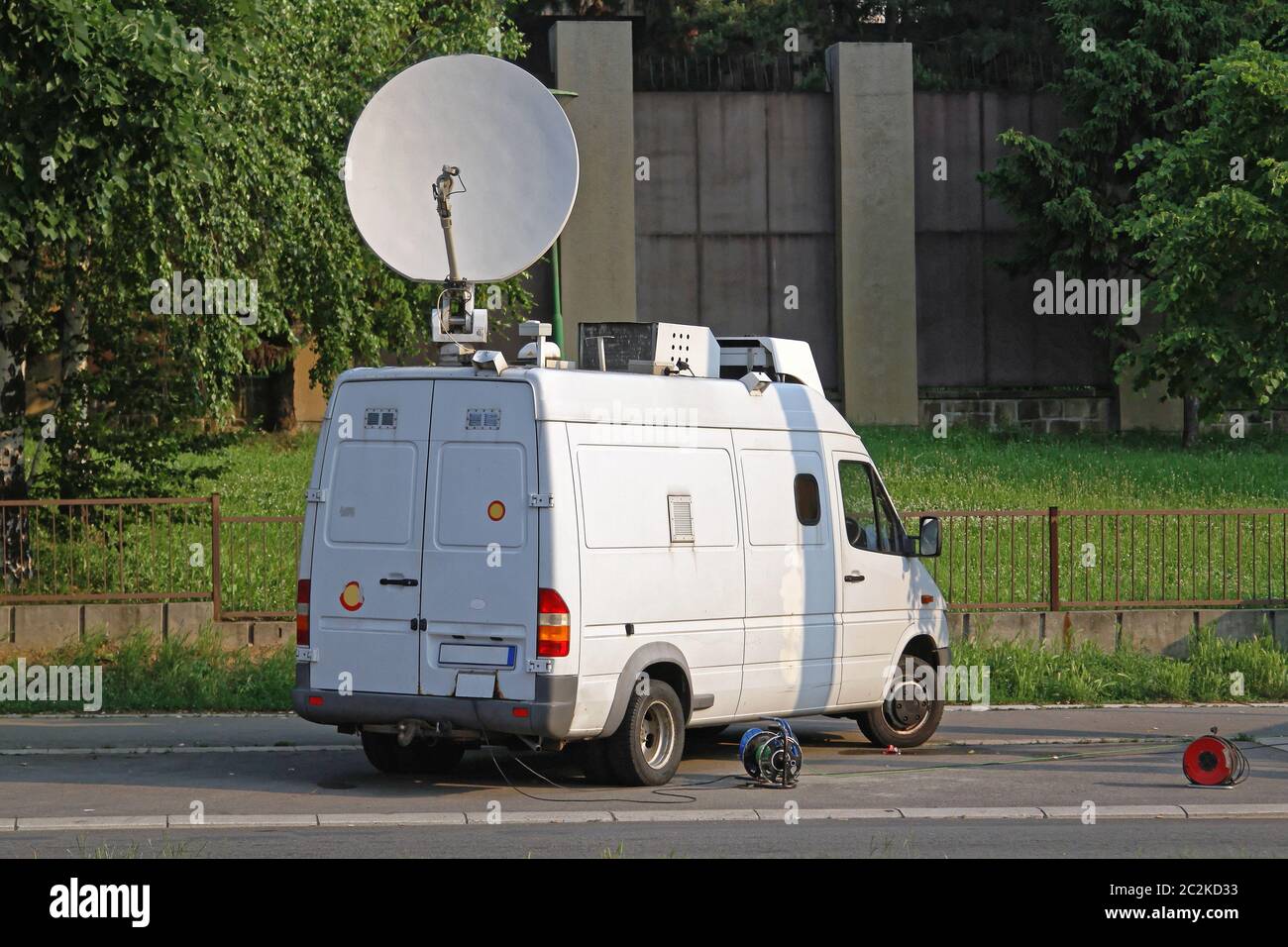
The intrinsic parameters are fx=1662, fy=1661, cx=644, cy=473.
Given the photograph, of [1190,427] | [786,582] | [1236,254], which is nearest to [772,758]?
[786,582]

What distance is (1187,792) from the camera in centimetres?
1039

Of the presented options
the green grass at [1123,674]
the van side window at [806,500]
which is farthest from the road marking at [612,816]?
the green grass at [1123,674]

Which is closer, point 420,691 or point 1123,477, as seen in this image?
point 420,691

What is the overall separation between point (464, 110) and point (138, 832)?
18.2 ft

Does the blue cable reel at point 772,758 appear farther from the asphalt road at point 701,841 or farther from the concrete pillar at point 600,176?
the concrete pillar at point 600,176

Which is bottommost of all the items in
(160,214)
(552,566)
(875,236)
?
(552,566)

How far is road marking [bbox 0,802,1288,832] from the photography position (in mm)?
9000

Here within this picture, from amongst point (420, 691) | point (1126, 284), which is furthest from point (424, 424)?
point (1126, 284)

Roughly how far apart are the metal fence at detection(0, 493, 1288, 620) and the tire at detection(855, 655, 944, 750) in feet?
13.0

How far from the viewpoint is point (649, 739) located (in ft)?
34.1

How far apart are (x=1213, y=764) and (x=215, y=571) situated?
937cm

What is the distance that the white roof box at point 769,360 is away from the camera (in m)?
12.2

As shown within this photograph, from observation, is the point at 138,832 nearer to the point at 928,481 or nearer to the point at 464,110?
the point at 464,110

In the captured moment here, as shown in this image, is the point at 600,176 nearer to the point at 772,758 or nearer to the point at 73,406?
the point at 73,406
